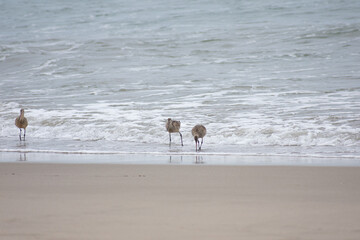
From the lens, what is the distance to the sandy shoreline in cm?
367

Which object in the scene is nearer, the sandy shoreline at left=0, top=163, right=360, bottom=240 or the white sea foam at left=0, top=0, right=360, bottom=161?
the sandy shoreline at left=0, top=163, right=360, bottom=240

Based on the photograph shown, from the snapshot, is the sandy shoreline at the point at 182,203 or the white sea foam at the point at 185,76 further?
the white sea foam at the point at 185,76

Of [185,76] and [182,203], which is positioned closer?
[182,203]

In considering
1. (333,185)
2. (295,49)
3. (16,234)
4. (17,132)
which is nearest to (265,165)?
(333,185)

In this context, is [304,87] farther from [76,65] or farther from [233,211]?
[233,211]

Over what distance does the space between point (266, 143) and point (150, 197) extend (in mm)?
5049

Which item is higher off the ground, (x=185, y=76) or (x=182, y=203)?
(x=185, y=76)

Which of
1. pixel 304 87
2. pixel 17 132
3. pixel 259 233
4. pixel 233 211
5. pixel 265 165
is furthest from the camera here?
pixel 304 87

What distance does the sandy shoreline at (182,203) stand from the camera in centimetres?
367

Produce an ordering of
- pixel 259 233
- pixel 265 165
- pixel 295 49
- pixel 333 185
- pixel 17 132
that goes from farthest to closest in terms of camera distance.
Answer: pixel 295 49 < pixel 17 132 < pixel 265 165 < pixel 333 185 < pixel 259 233

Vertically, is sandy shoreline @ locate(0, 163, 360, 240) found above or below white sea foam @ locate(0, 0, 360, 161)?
below

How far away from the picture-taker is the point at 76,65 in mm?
20125

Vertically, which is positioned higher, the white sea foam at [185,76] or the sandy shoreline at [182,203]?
the white sea foam at [185,76]

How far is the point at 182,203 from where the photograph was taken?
4445 millimetres
